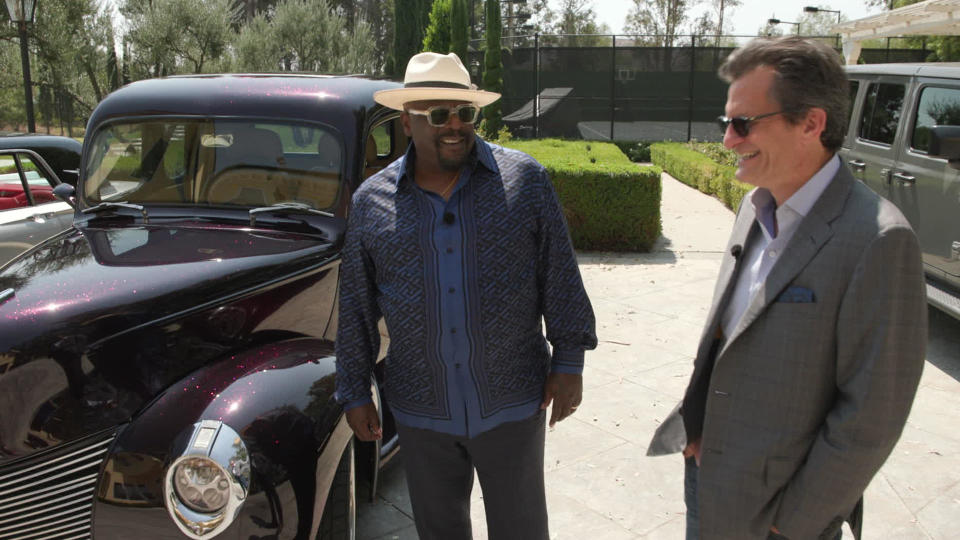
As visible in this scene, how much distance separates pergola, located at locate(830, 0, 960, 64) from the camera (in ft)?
26.3

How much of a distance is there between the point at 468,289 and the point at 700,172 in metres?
12.2

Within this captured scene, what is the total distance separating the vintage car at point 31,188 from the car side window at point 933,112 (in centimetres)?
627

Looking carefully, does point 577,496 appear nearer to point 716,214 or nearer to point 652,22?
point 716,214

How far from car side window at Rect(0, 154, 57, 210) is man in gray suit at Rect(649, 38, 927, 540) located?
6.47 metres

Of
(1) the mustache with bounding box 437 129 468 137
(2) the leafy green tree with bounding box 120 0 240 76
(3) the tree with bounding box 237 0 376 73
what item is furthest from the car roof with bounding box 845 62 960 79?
(3) the tree with bounding box 237 0 376 73

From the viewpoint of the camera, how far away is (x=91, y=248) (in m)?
3.17

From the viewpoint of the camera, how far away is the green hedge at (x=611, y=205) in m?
8.82

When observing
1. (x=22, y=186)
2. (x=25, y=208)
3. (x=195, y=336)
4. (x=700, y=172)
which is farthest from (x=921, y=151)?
(x=700, y=172)

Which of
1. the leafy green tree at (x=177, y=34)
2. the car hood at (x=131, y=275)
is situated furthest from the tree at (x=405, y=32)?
the car hood at (x=131, y=275)

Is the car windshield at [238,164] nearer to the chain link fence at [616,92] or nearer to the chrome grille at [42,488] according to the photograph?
the chrome grille at [42,488]

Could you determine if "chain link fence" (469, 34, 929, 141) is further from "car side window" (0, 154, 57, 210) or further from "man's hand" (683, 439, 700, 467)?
"man's hand" (683, 439, 700, 467)

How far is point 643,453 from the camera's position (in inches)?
158

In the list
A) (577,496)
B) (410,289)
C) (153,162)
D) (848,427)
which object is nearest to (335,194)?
(153,162)

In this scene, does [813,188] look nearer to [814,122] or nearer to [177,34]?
[814,122]
